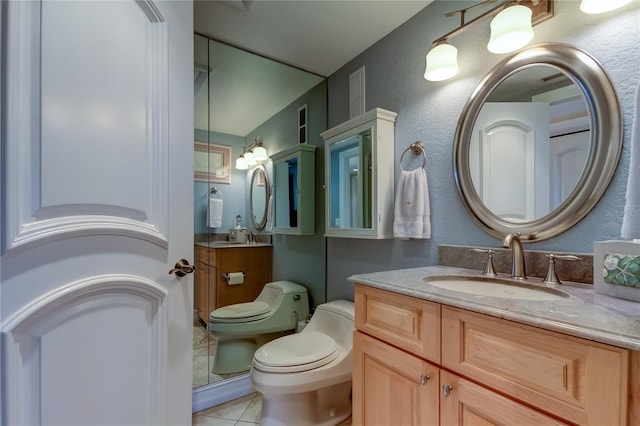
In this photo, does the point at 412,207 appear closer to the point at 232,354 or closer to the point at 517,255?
the point at 517,255

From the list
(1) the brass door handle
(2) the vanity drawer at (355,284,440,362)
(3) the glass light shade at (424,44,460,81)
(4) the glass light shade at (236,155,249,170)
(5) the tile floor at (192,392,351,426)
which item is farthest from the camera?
(4) the glass light shade at (236,155,249,170)

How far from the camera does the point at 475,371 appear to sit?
77 centimetres

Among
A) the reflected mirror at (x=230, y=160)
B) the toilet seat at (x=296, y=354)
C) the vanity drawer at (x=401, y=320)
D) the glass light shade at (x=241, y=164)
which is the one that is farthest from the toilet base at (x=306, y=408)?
the glass light shade at (x=241, y=164)

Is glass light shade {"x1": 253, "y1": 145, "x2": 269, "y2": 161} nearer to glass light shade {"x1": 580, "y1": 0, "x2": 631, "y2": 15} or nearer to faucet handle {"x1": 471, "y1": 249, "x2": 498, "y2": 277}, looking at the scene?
faucet handle {"x1": 471, "y1": 249, "x2": 498, "y2": 277}

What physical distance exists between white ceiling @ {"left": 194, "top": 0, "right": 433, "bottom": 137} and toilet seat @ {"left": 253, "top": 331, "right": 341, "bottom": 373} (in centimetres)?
151

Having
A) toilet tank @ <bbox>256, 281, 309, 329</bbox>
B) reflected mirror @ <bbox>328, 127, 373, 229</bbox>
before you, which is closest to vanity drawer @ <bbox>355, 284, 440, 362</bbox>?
reflected mirror @ <bbox>328, 127, 373, 229</bbox>

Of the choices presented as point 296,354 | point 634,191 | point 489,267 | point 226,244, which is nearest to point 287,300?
point 226,244

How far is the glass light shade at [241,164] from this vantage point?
7.39 ft

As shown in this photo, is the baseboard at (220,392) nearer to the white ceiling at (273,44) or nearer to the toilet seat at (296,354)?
the toilet seat at (296,354)

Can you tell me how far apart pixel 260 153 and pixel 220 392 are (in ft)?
5.52

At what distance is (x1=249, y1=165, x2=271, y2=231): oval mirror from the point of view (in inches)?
91.6

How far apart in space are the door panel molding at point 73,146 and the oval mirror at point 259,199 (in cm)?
136

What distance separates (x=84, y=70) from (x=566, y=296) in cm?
146

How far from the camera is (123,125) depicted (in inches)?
33.0
